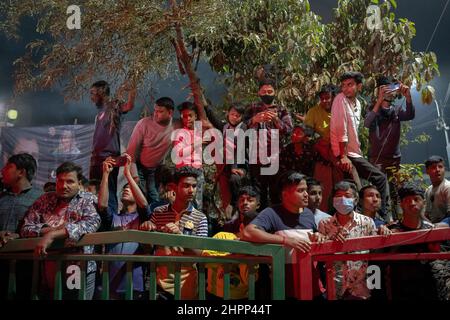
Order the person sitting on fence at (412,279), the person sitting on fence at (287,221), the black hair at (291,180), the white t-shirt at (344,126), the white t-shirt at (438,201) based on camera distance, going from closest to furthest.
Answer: the person sitting on fence at (287,221) < the person sitting on fence at (412,279) < the black hair at (291,180) < the white t-shirt at (438,201) < the white t-shirt at (344,126)

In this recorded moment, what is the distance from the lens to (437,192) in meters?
3.83

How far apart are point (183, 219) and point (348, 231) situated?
108cm

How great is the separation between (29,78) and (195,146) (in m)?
1.90

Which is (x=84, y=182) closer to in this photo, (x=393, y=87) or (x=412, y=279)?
(x=412, y=279)

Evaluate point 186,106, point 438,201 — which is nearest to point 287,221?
point 438,201

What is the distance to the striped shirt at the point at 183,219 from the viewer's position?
3.28m

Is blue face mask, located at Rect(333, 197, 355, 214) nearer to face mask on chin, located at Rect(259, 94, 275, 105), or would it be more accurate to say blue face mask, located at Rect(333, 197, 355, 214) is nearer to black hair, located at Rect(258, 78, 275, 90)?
face mask on chin, located at Rect(259, 94, 275, 105)

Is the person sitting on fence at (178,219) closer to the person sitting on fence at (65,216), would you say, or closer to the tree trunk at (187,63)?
the person sitting on fence at (65,216)

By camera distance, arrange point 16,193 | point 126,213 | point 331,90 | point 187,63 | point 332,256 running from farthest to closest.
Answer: point 187,63 → point 331,90 → point 16,193 → point 126,213 → point 332,256

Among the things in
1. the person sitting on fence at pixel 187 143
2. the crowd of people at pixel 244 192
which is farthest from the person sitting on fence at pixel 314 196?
the person sitting on fence at pixel 187 143

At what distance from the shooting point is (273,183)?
4.09 m
